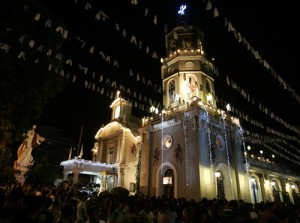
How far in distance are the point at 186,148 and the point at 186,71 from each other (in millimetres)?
8925

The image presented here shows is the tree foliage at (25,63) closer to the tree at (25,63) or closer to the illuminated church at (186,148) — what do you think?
the tree at (25,63)

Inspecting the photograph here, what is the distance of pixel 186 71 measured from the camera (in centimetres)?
2408

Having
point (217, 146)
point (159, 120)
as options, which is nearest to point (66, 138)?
point (159, 120)

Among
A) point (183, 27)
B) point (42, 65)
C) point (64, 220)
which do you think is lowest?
point (64, 220)

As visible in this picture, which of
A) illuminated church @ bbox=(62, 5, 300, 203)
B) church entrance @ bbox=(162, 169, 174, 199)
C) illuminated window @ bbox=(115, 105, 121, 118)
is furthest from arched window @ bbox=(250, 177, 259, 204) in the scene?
illuminated window @ bbox=(115, 105, 121, 118)

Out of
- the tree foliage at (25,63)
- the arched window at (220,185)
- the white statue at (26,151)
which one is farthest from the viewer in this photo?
the arched window at (220,185)

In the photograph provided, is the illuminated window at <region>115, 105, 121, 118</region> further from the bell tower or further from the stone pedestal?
the stone pedestal

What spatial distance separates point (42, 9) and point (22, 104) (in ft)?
15.1

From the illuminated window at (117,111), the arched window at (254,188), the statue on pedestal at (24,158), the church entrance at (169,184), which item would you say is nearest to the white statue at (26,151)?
the statue on pedestal at (24,158)

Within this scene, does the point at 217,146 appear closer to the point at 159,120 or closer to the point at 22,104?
the point at 159,120

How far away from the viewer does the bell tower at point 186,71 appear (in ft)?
76.8

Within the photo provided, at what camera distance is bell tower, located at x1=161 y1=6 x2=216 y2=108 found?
23.4 metres

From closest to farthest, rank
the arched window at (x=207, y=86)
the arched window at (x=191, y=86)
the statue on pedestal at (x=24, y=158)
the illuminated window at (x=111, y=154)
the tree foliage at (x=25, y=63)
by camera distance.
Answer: the tree foliage at (x=25, y=63)
the statue on pedestal at (x=24, y=158)
the arched window at (x=191, y=86)
the arched window at (x=207, y=86)
the illuminated window at (x=111, y=154)

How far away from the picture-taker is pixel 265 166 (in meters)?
29.3
